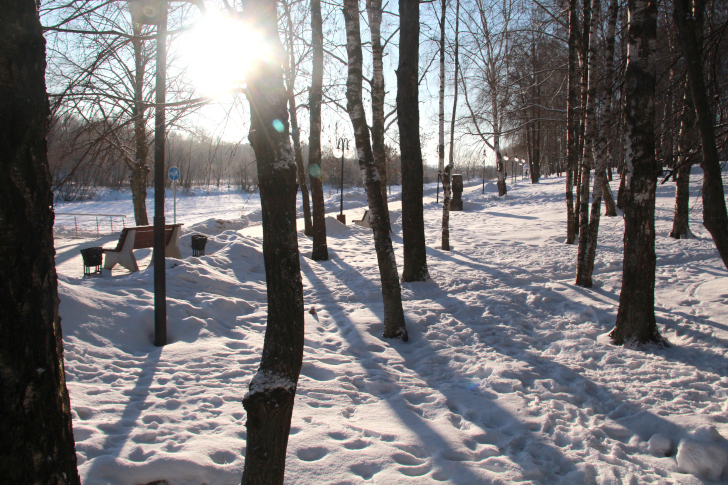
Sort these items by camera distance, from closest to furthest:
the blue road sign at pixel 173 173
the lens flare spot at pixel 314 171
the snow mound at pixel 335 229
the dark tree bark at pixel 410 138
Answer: the dark tree bark at pixel 410 138 → the lens flare spot at pixel 314 171 → the blue road sign at pixel 173 173 → the snow mound at pixel 335 229

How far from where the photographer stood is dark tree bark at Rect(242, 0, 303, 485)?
2010 millimetres

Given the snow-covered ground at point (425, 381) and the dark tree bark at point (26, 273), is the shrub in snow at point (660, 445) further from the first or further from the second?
the dark tree bark at point (26, 273)

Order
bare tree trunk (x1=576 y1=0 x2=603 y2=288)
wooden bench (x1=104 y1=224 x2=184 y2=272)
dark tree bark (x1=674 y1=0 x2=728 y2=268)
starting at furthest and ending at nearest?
wooden bench (x1=104 y1=224 x2=184 y2=272)
bare tree trunk (x1=576 y1=0 x2=603 y2=288)
dark tree bark (x1=674 y1=0 x2=728 y2=268)

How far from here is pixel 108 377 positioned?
3832 mm

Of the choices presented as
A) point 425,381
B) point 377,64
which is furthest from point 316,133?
point 425,381

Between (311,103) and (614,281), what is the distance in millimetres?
7350

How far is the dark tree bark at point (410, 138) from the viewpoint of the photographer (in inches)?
265

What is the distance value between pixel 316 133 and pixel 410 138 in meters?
4.44

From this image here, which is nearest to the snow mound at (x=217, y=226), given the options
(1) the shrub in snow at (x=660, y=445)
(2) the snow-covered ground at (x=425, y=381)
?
(2) the snow-covered ground at (x=425, y=381)

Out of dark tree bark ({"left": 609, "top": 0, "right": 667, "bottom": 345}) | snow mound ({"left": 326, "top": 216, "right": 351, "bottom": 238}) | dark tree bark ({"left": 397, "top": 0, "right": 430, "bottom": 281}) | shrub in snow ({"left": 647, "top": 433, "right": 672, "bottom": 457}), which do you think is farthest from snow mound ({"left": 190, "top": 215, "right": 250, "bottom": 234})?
shrub in snow ({"left": 647, "top": 433, "right": 672, "bottom": 457})

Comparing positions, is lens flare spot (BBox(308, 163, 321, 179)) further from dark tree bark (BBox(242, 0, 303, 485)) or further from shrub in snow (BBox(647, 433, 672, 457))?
shrub in snow (BBox(647, 433, 672, 457))

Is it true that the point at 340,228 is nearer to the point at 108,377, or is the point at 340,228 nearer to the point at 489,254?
the point at 489,254

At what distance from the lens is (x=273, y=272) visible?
2.10m

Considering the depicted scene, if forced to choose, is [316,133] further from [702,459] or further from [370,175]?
[702,459]
